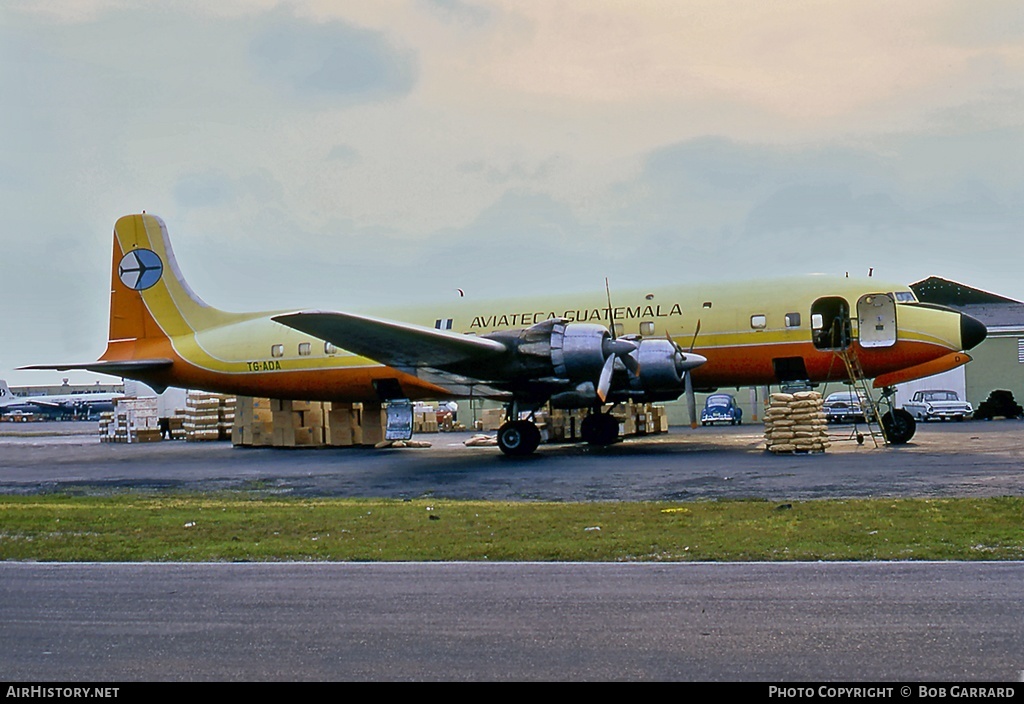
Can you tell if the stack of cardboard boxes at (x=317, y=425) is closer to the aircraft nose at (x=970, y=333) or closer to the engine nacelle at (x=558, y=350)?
the engine nacelle at (x=558, y=350)

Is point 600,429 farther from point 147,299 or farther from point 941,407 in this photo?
point 941,407

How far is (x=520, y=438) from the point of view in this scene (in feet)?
78.2

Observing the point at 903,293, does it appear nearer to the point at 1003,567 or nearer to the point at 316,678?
the point at 1003,567

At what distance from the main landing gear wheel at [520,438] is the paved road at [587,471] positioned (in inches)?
18.1

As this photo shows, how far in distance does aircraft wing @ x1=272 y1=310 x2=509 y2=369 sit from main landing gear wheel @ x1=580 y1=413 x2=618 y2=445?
5594mm

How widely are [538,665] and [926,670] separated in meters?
2.06

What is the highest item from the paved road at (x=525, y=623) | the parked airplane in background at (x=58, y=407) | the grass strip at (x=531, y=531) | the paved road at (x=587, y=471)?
the parked airplane in background at (x=58, y=407)

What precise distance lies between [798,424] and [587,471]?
572 centimetres

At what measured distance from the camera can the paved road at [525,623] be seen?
558cm

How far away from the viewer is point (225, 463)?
24.7m

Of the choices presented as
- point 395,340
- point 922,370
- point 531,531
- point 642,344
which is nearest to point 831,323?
point 922,370

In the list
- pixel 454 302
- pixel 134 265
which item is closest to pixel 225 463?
pixel 454 302

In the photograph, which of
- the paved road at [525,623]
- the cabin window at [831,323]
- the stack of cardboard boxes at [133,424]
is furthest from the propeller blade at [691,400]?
the stack of cardboard boxes at [133,424]

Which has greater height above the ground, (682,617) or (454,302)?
(454,302)
